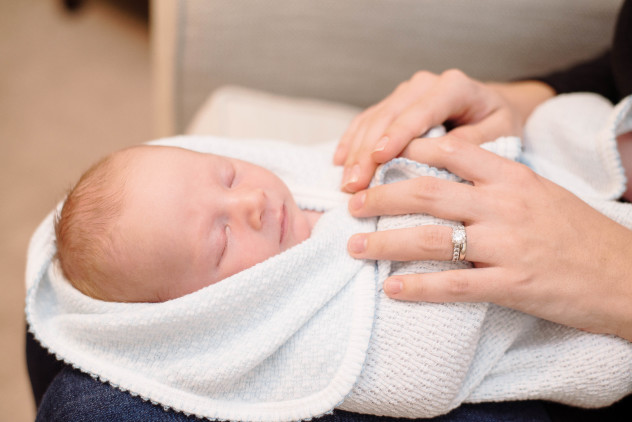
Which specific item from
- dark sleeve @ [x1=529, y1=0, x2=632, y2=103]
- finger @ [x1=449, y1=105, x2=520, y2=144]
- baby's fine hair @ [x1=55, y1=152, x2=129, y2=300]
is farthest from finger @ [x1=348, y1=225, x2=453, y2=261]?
dark sleeve @ [x1=529, y1=0, x2=632, y2=103]

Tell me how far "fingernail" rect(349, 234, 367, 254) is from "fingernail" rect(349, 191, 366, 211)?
53 mm

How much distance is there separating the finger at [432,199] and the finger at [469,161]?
0.03 m

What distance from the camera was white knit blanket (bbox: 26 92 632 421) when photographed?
71cm

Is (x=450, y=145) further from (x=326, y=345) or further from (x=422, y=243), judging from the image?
(x=326, y=345)

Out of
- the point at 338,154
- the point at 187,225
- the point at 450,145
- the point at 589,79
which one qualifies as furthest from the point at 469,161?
the point at 589,79

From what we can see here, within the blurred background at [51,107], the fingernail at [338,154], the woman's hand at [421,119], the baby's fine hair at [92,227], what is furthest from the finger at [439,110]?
the blurred background at [51,107]

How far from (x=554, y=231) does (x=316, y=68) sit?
35.2 inches

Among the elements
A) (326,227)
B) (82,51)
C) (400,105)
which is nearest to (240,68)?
(400,105)

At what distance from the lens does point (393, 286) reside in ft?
2.37

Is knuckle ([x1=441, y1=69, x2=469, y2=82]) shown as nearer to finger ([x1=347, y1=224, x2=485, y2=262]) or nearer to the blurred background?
finger ([x1=347, y1=224, x2=485, y2=262])

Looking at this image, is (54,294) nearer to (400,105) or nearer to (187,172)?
(187,172)

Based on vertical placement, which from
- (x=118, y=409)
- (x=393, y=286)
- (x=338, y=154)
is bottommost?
(x=118, y=409)

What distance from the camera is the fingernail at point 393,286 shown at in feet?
2.36

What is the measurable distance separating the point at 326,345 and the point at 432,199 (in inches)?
10.6
